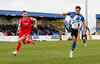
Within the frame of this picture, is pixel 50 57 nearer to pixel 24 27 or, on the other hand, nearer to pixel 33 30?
pixel 24 27

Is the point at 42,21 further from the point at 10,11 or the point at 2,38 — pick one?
the point at 2,38

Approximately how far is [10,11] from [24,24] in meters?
43.8

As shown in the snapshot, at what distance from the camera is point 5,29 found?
54719mm

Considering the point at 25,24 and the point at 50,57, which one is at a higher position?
the point at 25,24

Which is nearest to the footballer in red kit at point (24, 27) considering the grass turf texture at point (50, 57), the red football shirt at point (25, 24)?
the red football shirt at point (25, 24)

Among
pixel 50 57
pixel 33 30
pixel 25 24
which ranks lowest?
pixel 50 57

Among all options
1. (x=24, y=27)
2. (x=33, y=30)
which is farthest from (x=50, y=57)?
(x=33, y=30)

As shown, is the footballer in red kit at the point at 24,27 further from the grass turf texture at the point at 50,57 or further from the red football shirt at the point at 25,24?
the grass turf texture at the point at 50,57

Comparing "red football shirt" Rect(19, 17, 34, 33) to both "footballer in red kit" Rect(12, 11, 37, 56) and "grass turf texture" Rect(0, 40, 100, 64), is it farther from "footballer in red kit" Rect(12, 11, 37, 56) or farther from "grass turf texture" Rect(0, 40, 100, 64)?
"grass turf texture" Rect(0, 40, 100, 64)

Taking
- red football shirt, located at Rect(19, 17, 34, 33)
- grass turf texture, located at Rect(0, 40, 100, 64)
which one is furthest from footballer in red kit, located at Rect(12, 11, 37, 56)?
grass turf texture, located at Rect(0, 40, 100, 64)

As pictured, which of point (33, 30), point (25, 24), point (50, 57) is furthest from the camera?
point (33, 30)

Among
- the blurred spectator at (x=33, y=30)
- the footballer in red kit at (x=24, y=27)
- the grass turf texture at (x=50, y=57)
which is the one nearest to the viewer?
the grass turf texture at (x=50, y=57)

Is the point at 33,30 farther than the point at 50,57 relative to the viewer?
Yes

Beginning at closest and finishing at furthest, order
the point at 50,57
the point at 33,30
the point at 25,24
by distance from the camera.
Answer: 1. the point at 50,57
2. the point at 25,24
3. the point at 33,30
